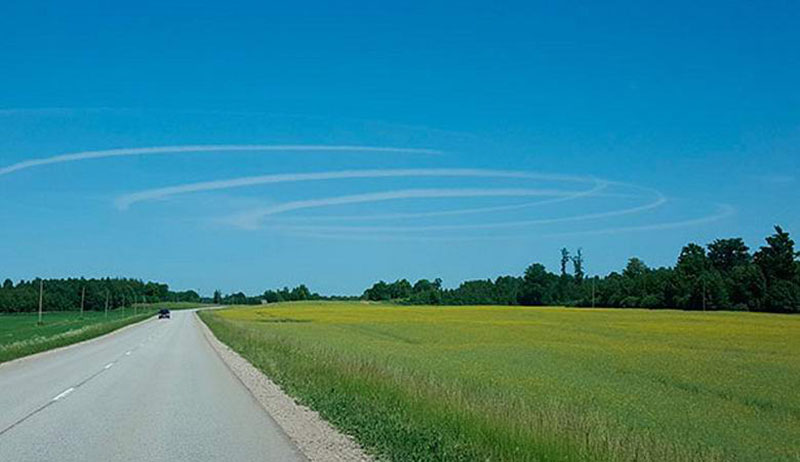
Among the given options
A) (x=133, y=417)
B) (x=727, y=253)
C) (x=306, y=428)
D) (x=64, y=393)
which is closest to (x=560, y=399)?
(x=306, y=428)

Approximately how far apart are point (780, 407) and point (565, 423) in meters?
8.23

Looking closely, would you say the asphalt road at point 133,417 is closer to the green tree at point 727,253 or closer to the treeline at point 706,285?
the treeline at point 706,285

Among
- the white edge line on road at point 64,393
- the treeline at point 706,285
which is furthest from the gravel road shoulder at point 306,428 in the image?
the treeline at point 706,285

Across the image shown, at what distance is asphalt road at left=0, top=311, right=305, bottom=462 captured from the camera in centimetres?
1151

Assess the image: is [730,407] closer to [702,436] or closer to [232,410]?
[702,436]

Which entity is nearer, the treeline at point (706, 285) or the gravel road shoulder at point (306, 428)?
the gravel road shoulder at point (306, 428)

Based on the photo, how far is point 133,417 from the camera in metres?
15.5

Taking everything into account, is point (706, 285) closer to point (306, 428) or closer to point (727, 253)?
point (727, 253)

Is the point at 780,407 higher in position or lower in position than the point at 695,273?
lower

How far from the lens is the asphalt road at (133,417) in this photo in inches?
453

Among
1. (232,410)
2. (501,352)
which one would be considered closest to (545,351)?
(501,352)

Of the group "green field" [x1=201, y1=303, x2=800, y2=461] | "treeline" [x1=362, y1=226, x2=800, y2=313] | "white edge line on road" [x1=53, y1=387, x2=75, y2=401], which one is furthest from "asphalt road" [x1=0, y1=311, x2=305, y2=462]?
"treeline" [x1=362, y1=226, x2=800, y2=313]

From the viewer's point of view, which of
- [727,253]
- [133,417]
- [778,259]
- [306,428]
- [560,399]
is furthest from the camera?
[727,253]

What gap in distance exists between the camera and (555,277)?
17975 centimetres
